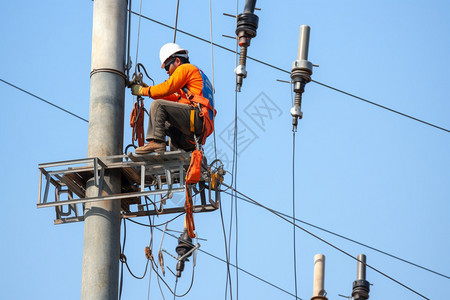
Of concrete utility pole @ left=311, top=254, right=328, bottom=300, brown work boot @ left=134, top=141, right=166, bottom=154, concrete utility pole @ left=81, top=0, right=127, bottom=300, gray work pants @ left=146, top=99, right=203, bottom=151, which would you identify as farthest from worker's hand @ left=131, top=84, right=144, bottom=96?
concrete utility pole @ left=311, top=254, right=328, bottom=300

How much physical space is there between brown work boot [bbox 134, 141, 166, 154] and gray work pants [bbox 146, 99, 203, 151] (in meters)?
0.06

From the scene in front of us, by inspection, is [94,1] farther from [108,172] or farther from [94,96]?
[108,172]

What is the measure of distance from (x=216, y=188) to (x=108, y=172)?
1.42m

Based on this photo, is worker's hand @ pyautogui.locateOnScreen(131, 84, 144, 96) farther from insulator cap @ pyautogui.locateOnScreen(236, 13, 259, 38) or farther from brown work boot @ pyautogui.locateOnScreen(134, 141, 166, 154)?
insulator cap @ pyautogui.locateOnScreen(236, 13, 259, 38)

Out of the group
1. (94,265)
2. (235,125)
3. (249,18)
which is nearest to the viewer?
(94,265)

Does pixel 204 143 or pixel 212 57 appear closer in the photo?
pixel 204 143

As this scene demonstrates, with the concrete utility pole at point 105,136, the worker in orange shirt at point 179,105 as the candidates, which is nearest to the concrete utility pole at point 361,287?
the worker in orange shirt at point 179,105

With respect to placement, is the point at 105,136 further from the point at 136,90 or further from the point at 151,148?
the point at 136,90

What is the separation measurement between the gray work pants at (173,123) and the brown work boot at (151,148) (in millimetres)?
65

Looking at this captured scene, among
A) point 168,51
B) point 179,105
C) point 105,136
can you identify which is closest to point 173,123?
point 179,105

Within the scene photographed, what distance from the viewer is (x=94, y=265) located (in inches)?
426

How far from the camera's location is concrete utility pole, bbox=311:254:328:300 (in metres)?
12.4

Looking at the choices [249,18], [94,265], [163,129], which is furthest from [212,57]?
[94,265]

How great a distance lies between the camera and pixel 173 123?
11.8 metres
